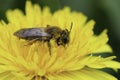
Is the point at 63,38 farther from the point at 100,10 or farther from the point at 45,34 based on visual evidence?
the point at 100,10

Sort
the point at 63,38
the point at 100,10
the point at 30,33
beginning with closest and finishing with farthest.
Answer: the point at 30,33 < the point at 63,38 < the point at 100,10

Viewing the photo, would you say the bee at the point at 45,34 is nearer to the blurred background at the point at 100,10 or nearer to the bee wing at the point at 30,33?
the bee wing at the point at 30,33

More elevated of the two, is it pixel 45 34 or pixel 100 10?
Result: pixel 100 10

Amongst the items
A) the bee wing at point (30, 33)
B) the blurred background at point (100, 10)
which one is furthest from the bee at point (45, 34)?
A: the blurred background at point (100, 10)

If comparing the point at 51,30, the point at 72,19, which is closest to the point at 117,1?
the point at 72,19

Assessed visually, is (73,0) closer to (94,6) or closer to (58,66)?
(94,6)

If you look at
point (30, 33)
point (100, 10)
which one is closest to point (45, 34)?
point (30, 33)
